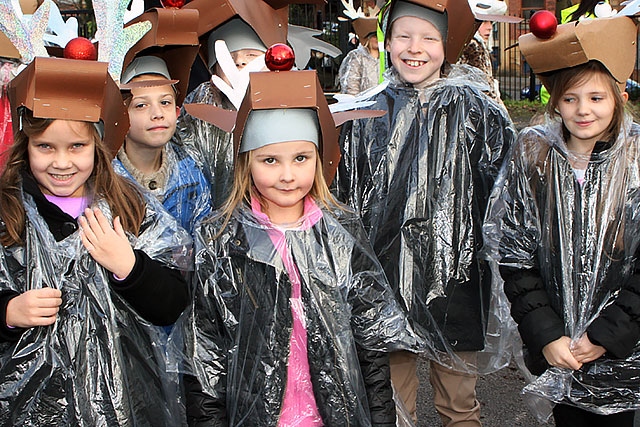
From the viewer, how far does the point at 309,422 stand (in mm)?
2340

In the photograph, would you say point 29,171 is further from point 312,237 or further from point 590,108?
point 590,108

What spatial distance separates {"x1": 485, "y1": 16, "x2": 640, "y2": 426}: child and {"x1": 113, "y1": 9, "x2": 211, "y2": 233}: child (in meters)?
1.22

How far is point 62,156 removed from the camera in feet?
7.37

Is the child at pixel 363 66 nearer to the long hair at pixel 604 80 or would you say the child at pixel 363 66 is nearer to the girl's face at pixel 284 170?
the long hair at pixel 604 80

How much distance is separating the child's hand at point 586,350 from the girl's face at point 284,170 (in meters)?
1.04

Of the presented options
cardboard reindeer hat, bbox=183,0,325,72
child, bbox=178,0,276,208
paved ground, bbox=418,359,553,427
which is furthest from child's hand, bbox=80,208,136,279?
paved ground, bbox=418,359,553,427

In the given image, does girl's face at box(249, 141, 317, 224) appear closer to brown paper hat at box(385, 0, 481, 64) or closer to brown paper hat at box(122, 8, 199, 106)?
brown paper hat at box(122, 8, 199, 106)

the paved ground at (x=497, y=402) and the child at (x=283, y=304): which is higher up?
the child at (x=283, y=304)

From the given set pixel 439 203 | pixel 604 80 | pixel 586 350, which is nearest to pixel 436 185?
pixel 439 203

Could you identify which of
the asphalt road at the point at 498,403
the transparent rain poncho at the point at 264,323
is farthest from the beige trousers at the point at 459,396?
the transparent rain poncho at the point at 264,323

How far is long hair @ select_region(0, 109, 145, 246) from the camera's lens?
2.21 m

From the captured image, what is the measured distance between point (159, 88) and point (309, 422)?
1343mm

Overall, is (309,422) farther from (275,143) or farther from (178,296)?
(275,143)

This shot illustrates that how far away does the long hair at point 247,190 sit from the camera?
2428 millimetres
